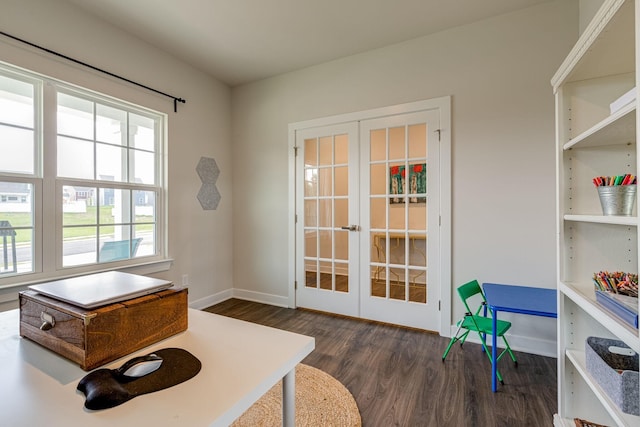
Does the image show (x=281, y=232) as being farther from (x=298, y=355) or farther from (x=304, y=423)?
(x=298, y=355)

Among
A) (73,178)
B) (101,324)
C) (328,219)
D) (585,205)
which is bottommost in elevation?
(101,324)

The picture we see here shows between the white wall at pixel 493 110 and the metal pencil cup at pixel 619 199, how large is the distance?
1.25 meters

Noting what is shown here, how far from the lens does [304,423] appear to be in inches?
63.2

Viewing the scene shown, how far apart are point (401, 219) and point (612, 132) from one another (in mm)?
1761

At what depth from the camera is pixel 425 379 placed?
2.02 m

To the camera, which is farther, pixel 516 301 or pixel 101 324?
pixel 516 301

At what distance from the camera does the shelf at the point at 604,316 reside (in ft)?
3.21

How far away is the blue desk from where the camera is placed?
6.09 ft

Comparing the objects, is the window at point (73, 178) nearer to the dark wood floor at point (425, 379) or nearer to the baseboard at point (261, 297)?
the baseboard at point (261, 297)

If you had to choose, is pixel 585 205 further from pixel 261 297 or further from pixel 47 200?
pixel 47 200

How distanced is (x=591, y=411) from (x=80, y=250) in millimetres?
3588

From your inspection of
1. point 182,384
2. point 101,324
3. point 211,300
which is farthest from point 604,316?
point 211,300

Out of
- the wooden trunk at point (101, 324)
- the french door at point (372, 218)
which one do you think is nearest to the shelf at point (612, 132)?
the french door at point (372, 218)

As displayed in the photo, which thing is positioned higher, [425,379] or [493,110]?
[493,110]
